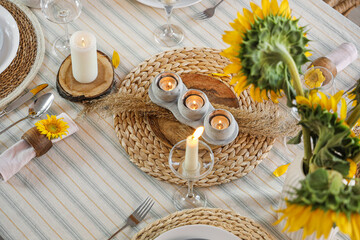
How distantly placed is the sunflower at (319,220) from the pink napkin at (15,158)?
2.44 feet

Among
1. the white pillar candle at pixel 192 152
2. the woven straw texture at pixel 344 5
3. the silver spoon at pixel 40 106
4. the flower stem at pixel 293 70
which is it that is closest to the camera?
the flower stem at pixel 293 70

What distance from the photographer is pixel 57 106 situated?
1.34 m

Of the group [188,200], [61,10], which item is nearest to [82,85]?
[61,10]

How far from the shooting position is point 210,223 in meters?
1.15

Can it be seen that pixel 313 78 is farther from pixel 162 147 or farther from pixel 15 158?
pixel 15 158

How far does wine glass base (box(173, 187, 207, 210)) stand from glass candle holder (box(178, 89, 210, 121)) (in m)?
0.19

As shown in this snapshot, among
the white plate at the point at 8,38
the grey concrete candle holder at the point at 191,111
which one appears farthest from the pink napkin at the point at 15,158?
the grey concrete candle holder at the point at 191,111

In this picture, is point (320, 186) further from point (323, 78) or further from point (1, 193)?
point (1, 193)

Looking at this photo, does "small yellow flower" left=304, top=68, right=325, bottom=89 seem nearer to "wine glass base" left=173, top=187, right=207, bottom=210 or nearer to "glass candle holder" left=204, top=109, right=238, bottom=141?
"glass candle holder" left=204, top=109, right=238, bottom=141

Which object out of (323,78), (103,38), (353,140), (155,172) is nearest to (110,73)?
(103,38)

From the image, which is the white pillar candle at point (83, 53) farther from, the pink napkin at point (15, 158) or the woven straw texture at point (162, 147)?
the pink napkin at point (15, 158)

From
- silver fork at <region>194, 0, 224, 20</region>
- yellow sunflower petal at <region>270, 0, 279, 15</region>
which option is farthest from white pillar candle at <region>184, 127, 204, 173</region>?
silver fork at <region>194, 0, 224, 20</region>

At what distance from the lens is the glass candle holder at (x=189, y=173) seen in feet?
3.70

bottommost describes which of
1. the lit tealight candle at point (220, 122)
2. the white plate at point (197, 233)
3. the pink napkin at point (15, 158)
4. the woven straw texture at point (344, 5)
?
the pink napkin at point (15, 158)
